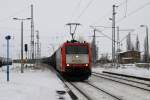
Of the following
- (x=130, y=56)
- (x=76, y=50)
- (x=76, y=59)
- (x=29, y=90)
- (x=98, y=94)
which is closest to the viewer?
(x=29, y=90)

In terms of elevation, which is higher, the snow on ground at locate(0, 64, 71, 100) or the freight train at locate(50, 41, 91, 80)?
the freight train at locate(50, 41, 91, 80)

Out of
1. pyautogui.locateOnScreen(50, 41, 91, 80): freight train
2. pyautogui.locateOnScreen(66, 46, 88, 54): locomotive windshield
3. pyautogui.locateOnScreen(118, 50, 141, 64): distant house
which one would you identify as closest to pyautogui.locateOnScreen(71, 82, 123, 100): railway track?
pyautogui.locateOnScreen(50, 41, 91, 80): freight train

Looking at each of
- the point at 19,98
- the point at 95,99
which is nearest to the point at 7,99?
the point at 19,98

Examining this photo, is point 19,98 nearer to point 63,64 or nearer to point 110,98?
point 110,98

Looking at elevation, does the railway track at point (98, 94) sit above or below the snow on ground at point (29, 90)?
below

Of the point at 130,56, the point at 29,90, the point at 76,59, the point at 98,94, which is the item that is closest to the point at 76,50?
the point at 76,59

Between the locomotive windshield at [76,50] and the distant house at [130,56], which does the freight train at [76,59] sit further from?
the distant house at [130,56]

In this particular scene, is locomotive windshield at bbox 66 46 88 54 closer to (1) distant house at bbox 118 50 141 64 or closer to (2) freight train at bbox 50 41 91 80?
(2) freight train at bbox 50 41 91 80

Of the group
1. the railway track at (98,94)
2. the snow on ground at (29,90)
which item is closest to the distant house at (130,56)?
the snow on ground at (29,90)

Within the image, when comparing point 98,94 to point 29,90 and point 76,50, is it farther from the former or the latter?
point 76,50

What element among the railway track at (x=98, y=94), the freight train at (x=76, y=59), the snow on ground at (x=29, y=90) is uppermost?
the freight train at (x=76, y=59)

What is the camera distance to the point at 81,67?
29.5 m

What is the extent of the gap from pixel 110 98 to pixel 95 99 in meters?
0.67

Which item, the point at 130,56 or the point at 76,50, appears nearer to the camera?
the point at 76,50
